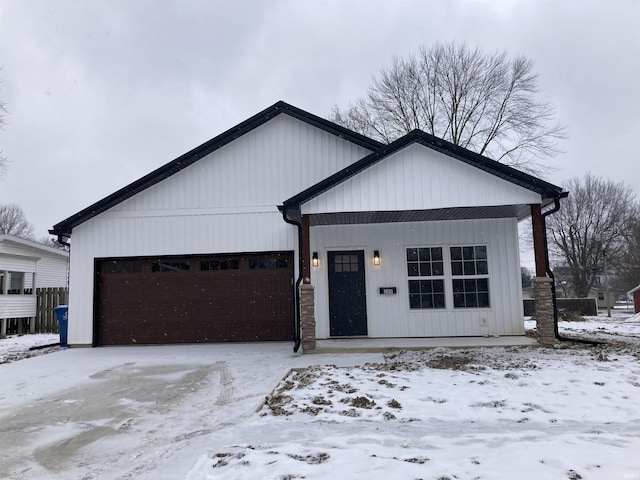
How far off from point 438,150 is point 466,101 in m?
16.5

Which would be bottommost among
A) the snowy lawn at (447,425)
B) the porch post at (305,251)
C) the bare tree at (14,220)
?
the snowy lawn at (447,425)

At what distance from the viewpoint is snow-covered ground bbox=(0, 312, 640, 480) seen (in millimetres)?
3324

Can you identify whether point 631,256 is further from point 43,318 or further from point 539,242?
point 43,318

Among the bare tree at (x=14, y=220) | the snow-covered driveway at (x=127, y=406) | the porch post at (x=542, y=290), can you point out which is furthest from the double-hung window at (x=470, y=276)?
the bare tree at (x=14, y=220)

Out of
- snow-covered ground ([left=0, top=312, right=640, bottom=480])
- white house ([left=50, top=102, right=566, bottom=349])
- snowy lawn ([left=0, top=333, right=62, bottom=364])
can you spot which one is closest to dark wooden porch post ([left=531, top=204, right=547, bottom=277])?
white house ([left=50, top=102, right=566, bottom=349])

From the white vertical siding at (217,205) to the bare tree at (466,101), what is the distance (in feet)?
46.4

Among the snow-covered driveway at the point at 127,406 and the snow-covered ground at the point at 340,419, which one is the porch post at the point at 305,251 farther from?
the snow-covered ground at the point at 340,419

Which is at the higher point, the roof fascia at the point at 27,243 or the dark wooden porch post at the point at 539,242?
the roof fascia at the point at 27,243

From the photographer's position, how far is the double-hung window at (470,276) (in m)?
10.3

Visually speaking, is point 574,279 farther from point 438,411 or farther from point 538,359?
point 438,411

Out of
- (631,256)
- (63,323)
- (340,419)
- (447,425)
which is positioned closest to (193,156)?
(63,323)

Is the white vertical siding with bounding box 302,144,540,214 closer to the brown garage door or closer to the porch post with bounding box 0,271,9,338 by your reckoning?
the brown garage door

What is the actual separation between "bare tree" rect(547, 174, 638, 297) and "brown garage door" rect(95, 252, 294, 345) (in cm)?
3631

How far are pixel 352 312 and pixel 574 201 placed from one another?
38.4m
